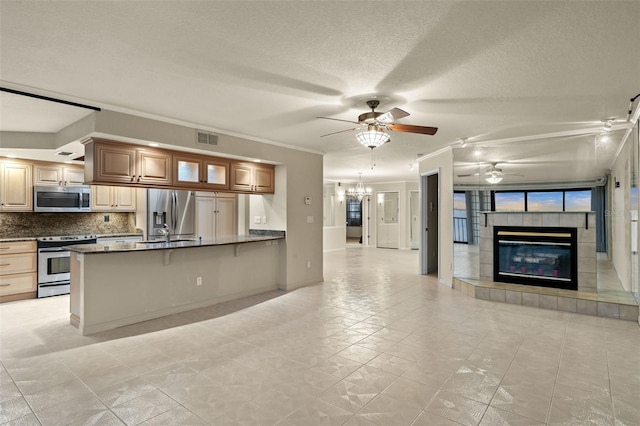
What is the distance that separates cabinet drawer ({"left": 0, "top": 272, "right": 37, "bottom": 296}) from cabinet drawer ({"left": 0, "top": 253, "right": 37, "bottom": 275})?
73mm

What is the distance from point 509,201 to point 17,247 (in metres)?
7.44

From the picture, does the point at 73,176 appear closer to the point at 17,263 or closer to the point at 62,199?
the point at 62,199

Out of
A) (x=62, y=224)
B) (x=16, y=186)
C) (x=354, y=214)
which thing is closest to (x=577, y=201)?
(x=62, y=224)

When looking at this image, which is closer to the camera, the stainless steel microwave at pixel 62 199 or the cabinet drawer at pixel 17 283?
the cabinet drawer at pixel 17 283

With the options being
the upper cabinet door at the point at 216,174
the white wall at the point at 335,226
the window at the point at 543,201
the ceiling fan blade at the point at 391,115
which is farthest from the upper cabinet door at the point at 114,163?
the white wall at the point at 335,226

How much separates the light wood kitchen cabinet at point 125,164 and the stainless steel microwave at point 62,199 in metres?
2.28

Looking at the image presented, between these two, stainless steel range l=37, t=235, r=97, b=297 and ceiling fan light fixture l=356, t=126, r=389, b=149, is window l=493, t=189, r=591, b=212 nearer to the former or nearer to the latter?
ceiling fan light fixture l=356, t=126, r=389, b=149

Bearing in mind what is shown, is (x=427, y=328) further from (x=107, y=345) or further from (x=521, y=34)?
(x=107, y=345)

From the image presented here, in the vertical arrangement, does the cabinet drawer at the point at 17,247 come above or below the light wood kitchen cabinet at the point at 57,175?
below

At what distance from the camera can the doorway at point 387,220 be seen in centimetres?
1211

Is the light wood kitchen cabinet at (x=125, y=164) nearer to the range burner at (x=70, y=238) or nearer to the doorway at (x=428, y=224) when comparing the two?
the range burner at (x=70, y=238)

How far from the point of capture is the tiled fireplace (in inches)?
189

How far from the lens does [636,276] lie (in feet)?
14.0

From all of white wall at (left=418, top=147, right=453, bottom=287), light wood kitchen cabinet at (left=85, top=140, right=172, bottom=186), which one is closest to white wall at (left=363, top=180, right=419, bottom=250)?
white wall at (left=418, top=147, right=453, bottom=287)
